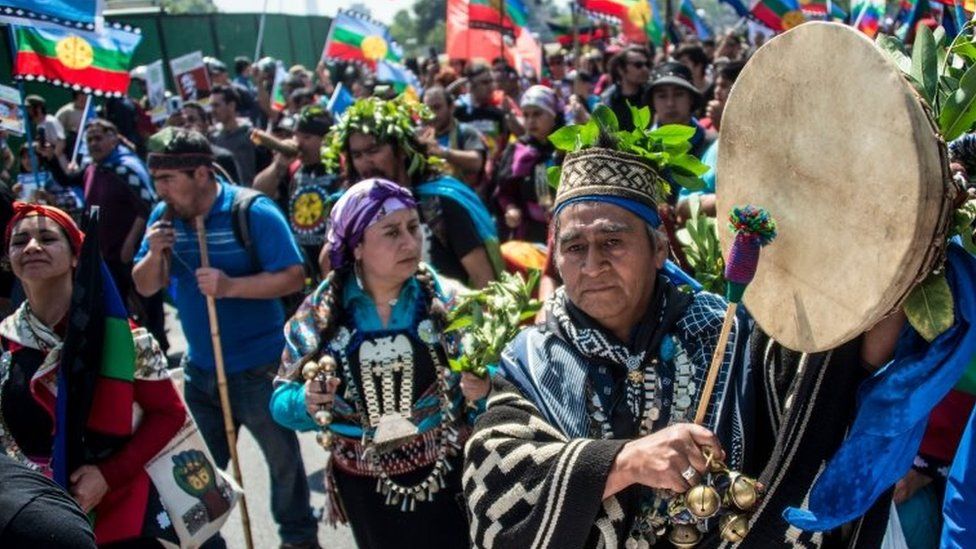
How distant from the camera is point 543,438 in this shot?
2186mm

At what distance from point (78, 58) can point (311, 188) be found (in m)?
2.04

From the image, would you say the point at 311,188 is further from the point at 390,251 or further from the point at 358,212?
the point at 390,251

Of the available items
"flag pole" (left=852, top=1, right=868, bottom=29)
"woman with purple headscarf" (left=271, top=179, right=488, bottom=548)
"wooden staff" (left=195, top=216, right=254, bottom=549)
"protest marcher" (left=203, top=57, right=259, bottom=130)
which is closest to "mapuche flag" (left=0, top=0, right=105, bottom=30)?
"wooden staff" (left=195, top=216, right=254, bottom=549)

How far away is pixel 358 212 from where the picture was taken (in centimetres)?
350

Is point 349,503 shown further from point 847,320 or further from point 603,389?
point 847,320

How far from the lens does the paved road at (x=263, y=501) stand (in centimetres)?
509

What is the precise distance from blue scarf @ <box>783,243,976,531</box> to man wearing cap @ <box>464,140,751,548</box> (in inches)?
11.7

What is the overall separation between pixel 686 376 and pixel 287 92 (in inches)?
462

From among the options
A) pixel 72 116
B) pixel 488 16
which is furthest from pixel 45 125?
pixel 488 16

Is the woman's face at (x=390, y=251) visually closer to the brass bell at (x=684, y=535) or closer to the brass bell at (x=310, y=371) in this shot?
the brass bell at (x=310, y=371)

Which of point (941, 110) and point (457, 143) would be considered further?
point (457, 143)

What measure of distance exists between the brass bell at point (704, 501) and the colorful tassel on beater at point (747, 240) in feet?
1.29

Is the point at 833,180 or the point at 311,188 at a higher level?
the point at 833,180

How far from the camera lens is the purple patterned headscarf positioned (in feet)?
11.4
